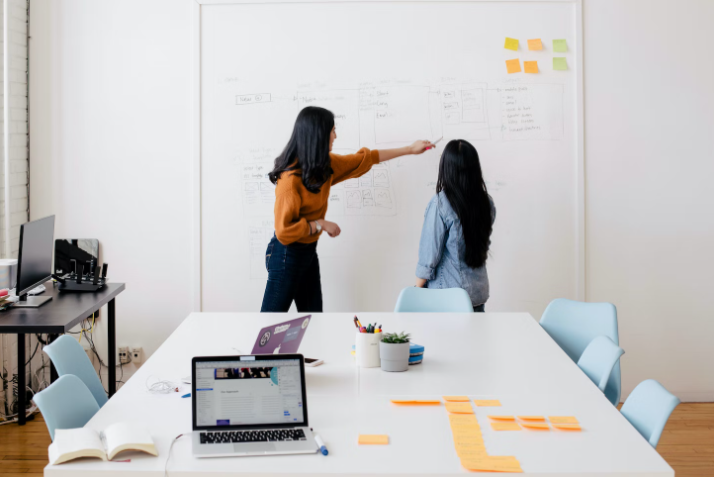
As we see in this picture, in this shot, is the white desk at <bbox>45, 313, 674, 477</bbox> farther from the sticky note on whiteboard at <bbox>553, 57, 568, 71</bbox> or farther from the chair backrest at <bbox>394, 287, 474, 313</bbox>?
A: the sticky note on whiteboard at <bbox>553, 57, 568, 71</bbox>

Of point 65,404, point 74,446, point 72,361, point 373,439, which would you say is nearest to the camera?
point 74,446

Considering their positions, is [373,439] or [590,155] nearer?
[373,439]

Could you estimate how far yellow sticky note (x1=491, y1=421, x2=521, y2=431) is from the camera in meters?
1.98

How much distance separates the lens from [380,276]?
4.47m

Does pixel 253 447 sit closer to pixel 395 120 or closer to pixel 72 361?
pixel 72 361

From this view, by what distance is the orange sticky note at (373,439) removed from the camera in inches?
74.1

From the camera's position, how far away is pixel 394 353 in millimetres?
2453

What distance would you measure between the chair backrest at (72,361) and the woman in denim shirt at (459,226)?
1.72m

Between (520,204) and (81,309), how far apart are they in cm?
256

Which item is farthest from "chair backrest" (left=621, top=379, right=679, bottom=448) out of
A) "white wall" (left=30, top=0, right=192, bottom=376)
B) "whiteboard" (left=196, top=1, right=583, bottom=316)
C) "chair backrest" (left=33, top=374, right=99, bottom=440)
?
"white wall" (left=30, top=0, right=192, bottom=376)

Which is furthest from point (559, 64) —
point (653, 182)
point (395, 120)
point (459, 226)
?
point (459, 226)

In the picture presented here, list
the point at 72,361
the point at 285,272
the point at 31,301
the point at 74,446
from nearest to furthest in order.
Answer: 1. the point at 74,446
2. the point at 72,361
3. the point at 31,301
4. the point at 285,272

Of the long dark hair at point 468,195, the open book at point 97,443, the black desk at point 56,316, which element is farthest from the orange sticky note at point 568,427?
the black desk at point 56,316

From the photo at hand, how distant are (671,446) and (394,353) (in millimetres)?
2051
